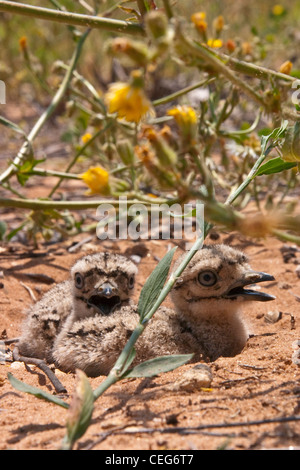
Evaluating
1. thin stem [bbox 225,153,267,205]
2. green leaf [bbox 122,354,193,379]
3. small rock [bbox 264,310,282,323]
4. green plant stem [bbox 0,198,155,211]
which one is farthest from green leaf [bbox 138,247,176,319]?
small rock [bbox 264,310,282,323]

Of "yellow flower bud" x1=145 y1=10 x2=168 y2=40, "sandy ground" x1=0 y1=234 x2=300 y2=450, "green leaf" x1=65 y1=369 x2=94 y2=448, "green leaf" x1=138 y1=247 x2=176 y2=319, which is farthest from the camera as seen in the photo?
"green leaf" x1=138 y1=247 x2=176 y2=319

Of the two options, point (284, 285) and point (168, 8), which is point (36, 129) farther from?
point (168, 8)

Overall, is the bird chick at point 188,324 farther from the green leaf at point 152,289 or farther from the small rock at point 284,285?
the green leaf at point 152,289

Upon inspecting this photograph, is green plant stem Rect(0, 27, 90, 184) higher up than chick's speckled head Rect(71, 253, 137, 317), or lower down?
higher up

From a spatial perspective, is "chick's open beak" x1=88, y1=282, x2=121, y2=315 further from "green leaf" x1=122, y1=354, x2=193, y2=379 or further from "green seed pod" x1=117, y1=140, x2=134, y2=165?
"green leaf" x1=122, y1=354, x2=193, y2=379

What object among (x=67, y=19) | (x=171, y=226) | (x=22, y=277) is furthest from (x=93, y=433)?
(x=171, y=226)

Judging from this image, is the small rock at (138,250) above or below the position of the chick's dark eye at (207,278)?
above

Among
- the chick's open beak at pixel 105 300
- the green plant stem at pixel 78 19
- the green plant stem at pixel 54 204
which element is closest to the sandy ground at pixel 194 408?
the chick's open beak at pixel 105 300

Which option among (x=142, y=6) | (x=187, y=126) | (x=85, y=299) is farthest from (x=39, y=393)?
(x=142, y=6)
